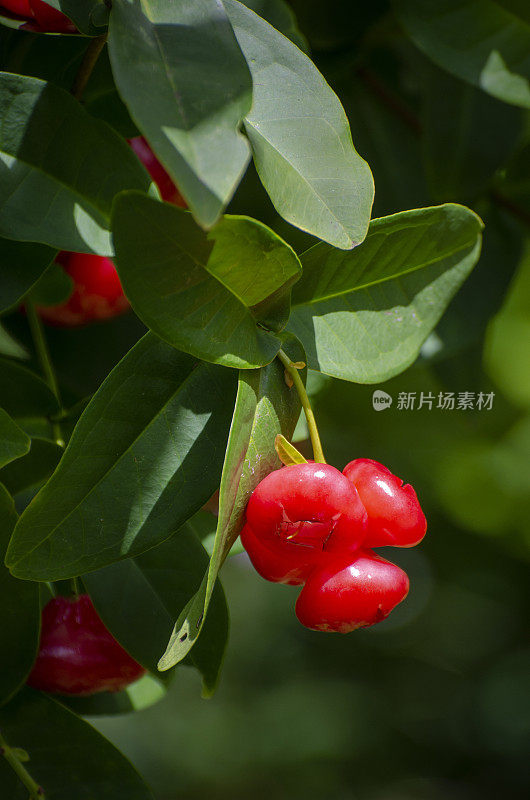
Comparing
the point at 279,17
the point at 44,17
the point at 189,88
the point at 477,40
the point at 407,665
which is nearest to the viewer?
the point at 189,88

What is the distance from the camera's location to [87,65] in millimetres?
509

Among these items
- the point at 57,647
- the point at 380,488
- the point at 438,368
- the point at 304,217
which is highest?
the point at 304,217

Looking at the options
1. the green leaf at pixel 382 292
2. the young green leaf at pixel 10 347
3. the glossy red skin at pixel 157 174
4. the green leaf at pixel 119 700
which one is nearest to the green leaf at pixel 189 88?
the green leaf at pixel 382 292

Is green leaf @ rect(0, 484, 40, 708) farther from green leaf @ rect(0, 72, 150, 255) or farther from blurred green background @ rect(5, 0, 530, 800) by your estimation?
blurred green background @ rect(5, 0, 530, 800)

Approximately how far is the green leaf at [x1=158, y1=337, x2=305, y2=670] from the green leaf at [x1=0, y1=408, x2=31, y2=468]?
0.12 meters

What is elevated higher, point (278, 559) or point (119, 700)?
point (278, 559)

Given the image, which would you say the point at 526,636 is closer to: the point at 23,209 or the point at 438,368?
the point at 438,368

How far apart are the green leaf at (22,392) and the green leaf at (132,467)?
180 mm

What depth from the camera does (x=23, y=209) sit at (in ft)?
1.50

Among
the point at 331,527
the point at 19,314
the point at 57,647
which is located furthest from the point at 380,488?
the point at 19,314

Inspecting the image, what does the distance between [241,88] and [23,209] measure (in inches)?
5.8

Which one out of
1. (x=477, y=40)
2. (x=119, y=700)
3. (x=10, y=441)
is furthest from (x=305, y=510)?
(x=477, y=40)

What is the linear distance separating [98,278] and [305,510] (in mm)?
363

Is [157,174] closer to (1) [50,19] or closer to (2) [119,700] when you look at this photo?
(1) [50,19]
